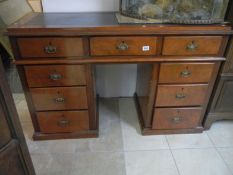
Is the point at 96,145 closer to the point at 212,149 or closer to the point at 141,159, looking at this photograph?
the point at 141,159

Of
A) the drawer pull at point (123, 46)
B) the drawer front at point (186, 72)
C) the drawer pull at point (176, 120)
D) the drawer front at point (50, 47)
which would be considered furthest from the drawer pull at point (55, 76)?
the drawer pull at point (176, 120)

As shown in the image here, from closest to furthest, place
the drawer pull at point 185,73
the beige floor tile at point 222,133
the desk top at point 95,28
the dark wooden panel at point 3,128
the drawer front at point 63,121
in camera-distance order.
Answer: the dark wooden panel at point 3,128 < the desk top at point 95,28 < the drawer pull at point 185,73 < the drawer front at point 63,121 < the beige floor tile at point 222,133

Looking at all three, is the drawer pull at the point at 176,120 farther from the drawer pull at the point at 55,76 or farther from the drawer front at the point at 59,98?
the drawer pull at the point at 55,76

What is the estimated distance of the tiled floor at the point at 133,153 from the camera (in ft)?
4.27

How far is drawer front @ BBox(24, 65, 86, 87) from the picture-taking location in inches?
47.1

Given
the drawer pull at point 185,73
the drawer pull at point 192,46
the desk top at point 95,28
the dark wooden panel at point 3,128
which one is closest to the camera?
the dark wooden panel at point 3,128

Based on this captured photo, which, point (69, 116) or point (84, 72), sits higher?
point (84, 72)

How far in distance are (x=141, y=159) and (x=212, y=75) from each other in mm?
775

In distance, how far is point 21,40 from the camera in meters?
1.09

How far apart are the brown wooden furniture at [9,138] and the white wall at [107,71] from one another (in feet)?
3.48

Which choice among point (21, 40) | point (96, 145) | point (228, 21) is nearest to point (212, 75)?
point (228, 21)

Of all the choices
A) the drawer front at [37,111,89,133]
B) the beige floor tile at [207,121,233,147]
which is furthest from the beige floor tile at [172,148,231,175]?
the drawer front at [37,111,89,133]

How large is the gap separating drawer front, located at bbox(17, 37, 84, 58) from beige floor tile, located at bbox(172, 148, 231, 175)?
1.02 m

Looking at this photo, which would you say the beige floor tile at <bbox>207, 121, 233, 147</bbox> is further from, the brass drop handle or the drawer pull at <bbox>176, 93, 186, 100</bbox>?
the brass drop handle
